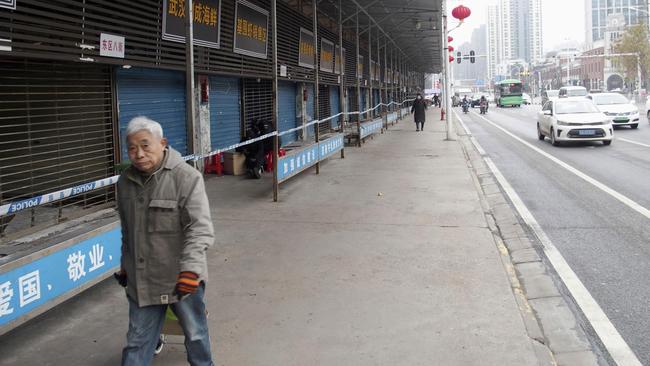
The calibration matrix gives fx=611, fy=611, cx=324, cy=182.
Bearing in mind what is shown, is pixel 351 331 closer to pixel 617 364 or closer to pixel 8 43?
pixel 617 364

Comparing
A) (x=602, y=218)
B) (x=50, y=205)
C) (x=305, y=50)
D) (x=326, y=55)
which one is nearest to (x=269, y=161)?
(x=305, y=50)

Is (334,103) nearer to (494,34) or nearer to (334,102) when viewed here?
(334,102)

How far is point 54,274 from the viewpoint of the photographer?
4219 mm

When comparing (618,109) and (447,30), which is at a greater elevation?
(447,30)

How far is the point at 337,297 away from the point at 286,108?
43.1 ft

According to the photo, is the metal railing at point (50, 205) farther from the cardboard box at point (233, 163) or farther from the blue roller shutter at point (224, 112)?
the blue roller shutter at point (224, 112)

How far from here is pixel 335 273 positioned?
19.6 ft

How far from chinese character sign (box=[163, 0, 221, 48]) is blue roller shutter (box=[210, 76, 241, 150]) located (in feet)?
5.56

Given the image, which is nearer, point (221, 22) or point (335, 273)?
point (335, 273)

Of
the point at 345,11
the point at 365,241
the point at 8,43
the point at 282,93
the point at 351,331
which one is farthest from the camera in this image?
Result: the point at 345,11

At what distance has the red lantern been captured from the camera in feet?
66.2

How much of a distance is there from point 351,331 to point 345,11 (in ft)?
62.0

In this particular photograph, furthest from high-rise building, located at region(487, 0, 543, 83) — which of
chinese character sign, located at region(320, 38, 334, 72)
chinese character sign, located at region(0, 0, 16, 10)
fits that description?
chinese character sign, located at region(0, 0, 16, 10)

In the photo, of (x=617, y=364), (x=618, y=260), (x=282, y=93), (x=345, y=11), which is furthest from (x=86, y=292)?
(x=345, y=11)
